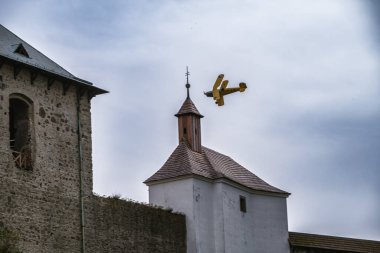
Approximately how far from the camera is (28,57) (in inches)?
1390

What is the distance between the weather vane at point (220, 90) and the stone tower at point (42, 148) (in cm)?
391

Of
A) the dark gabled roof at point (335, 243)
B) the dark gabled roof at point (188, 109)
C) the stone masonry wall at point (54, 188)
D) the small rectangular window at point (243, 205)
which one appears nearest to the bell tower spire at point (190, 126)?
the dark gabled roof at point (188, 109)

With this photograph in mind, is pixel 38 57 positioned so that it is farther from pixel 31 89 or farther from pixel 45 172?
pixel 45 172

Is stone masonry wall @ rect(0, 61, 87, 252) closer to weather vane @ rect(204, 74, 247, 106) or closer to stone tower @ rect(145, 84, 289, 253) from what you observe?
weather vane @ rect(204, 74, 247, 106)

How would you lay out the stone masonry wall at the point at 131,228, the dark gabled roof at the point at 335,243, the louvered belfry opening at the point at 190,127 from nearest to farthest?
the stone masonry wall at the point at 131,228 → the louvered belfry opening at the point at 190,127 → the dark gabled roof at the point at 335,243

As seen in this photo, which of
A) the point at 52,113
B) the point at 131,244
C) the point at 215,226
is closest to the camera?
the point at 52,113

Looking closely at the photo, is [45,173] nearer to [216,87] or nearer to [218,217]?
[216,87]

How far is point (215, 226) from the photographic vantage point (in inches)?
1709

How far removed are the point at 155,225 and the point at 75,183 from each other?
17.5 feet

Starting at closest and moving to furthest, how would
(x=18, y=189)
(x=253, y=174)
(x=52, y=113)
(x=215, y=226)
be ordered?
(x=18, y=189), (x=52, y=113), (x=215, y=226), (x=253, y=174)

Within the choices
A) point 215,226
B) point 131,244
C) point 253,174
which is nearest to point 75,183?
point 131,244

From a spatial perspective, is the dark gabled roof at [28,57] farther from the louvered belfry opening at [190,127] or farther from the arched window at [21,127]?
the louvered belfry opening at [190,127]

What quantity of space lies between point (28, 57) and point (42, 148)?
9.97ft

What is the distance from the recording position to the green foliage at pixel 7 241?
32375 mm
